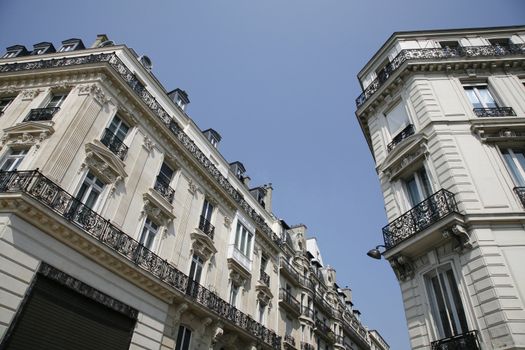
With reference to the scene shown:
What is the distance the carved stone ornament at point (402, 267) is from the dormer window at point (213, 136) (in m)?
14.0

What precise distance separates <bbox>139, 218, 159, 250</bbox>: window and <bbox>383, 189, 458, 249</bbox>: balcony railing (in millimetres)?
9145

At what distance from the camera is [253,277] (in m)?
19.8

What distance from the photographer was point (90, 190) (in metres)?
12.0

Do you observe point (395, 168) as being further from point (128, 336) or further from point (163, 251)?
point (128, 336)

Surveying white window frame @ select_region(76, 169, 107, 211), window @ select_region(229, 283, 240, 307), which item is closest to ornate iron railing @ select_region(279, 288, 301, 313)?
window @ select_region(229, 283, 240, 307)

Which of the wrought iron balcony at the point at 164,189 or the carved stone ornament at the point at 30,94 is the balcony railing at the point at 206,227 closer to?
the wrought iron balcony at the point at 164,189

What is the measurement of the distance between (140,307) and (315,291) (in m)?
18.4

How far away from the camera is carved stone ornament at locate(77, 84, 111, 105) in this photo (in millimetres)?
13273

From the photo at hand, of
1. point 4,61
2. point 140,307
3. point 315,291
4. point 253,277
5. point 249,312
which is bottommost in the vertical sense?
point 140,307

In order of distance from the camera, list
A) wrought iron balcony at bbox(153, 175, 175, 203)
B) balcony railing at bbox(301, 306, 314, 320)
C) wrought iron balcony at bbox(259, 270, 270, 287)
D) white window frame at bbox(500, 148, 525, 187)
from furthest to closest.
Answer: balcony railing at bbox(301, 306, 314, 320)
wrought iron balcony at bbox(259, 270, 270, 287)
wrought iron balcony at bbox(153, 175, 175, 203)
white window frame at bbox(500, 148, 525, 187)

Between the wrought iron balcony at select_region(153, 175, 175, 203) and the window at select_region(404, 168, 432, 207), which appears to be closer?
the window at select_region(404, 168, 432, 207)

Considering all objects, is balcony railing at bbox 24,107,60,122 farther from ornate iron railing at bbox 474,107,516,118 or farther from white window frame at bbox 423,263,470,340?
ornate iron railing at bbox 474,107,516,118

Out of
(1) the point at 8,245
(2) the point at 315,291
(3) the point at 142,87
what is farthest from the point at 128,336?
(2) the point at 315,291

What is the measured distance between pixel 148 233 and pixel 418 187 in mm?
10467
